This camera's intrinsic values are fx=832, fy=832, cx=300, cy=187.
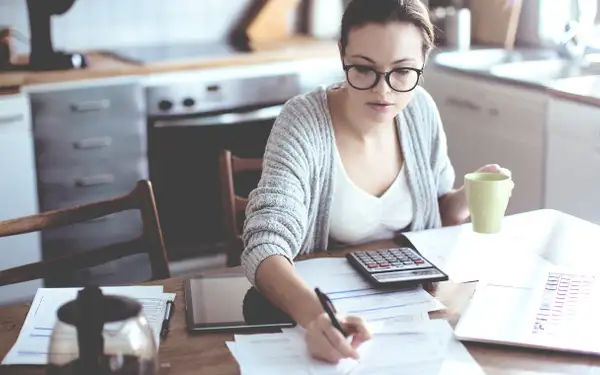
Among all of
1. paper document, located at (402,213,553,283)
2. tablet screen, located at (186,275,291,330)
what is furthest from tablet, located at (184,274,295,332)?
paper document, located at (402,213,553,283)

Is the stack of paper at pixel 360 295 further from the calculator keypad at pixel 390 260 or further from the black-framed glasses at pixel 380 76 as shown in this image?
the black-framed glasses at pixel 380 76

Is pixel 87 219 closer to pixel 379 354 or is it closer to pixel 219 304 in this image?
pixel 219 304

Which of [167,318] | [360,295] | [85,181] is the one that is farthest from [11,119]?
[360,295]

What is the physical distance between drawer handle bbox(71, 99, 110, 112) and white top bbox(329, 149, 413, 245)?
146 cm

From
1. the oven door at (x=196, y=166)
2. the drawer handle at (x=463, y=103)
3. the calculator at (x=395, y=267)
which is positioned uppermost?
the drawer handle at (x=463, y=103)

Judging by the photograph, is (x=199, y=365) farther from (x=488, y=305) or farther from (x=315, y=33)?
(x=315, y=33)

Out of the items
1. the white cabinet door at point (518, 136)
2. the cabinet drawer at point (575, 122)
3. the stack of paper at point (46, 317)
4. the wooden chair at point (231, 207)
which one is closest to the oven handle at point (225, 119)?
the white cabinet door at point (518, 136)

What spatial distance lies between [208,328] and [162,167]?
1.95m

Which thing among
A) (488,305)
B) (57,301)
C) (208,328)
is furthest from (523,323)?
(57,301)

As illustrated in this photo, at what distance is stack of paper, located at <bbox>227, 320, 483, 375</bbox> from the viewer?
1.16 m

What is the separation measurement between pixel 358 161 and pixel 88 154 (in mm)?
1494

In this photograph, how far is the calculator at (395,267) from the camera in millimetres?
1421

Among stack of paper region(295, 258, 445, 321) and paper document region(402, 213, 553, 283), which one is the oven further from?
stack of paper region(295, 258, 445, 321)

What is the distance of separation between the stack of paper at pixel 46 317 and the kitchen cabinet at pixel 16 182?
1454mm
